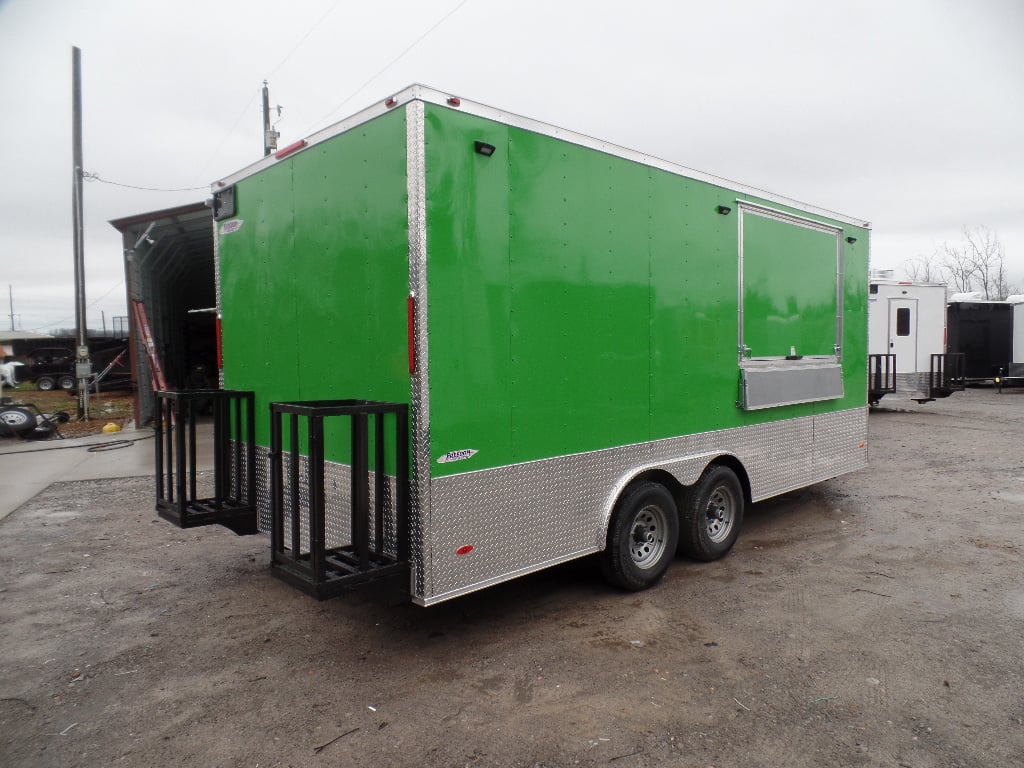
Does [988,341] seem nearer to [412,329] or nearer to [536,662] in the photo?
[536,662]

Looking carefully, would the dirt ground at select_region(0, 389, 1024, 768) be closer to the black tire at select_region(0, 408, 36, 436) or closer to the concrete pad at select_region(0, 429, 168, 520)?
the concrete pad at select_region(0, 429, 168, 520)

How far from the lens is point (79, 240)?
1560cm

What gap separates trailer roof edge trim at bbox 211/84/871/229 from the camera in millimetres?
3436

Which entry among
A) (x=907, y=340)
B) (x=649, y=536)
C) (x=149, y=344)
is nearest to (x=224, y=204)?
(x=649, y=536)

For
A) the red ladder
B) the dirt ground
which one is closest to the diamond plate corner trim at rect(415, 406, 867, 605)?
the dirt ground

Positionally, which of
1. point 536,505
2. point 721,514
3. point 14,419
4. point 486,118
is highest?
point 486,118

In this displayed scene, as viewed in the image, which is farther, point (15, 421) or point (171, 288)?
point (171, 288)

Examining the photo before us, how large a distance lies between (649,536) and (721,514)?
980mm

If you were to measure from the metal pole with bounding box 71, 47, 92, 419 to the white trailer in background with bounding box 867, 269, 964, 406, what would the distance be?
16.9m

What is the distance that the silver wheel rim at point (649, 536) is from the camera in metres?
4.75

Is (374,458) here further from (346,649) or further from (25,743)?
(25,743)

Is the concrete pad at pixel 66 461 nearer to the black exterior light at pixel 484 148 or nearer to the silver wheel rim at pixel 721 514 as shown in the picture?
the black exterior light at pixel 484 148

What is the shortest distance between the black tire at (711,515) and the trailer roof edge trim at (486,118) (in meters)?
2.15

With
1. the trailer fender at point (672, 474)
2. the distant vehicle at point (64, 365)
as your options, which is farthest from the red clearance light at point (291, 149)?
the distant vehicle at point (64, 365)
